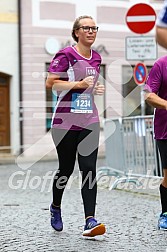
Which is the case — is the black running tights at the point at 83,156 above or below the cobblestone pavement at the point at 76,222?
above

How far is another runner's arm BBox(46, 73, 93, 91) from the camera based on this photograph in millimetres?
6012

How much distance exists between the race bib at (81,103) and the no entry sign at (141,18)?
789cm

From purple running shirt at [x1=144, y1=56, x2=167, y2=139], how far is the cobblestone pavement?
926 millimetres

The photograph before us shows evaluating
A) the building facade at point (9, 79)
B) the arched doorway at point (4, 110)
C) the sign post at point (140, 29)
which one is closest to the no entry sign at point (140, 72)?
the sign post at point (140, 29)

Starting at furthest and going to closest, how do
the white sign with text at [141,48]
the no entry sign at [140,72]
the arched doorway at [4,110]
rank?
the arched doorway at [4,110] → the no entry sign at [140,72] → the white sign with text at [141,48]

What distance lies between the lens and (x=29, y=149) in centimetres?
2233

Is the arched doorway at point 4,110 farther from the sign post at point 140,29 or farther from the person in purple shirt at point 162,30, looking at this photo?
the person in purple shirt at point 162,30

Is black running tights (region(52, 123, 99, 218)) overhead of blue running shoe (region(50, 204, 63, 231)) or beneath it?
overhead

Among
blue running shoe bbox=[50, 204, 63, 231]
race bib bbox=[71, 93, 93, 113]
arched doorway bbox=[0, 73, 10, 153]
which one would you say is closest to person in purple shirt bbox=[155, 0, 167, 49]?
race bib bbox=[71, 93, 93, 113]

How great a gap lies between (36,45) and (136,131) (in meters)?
11.9

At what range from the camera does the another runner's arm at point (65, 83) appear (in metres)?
6.01

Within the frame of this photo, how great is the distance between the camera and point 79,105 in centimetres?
616

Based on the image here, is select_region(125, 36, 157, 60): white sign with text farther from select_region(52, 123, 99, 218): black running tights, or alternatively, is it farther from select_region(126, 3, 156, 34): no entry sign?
select_region(52, 123, 99, 218): black running tights

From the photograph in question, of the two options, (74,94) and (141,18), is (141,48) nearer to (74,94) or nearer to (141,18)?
(141,18)
